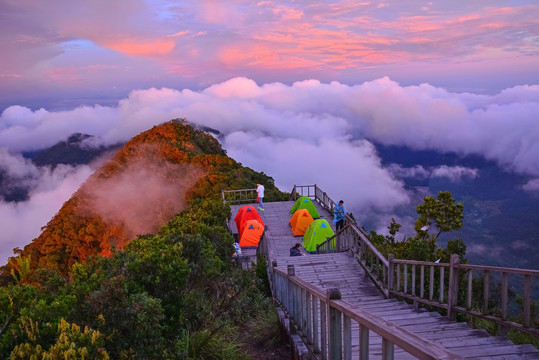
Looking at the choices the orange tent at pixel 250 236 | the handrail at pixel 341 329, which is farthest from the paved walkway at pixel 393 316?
the orange tent at pixel 250 236

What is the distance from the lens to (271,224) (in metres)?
21.8

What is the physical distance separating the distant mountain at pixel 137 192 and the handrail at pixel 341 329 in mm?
27824

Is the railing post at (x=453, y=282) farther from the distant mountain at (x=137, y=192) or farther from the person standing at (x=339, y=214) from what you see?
the distant mountain at (x=137, y=192)

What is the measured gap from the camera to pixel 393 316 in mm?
6016

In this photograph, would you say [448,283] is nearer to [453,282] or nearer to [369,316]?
[453,282]

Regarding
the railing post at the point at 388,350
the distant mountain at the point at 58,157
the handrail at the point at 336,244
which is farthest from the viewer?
the distant mountain at the point at 58,157

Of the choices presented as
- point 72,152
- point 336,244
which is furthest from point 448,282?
point 72,152

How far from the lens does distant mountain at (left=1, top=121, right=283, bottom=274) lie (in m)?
39.4

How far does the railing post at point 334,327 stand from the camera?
3.35m

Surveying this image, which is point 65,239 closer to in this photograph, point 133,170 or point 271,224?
point 133,170

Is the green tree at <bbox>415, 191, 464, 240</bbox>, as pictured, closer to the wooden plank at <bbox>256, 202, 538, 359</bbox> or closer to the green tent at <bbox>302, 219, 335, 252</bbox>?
the green tent at <bbox>302, 219, 335, 252</bbox>

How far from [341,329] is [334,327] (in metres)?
0.21

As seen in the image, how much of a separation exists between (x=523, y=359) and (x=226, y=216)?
18230 millimetres

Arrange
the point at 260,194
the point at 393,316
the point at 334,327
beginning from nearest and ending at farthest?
the point at 334,327
the point at 393,316
the point at 260,194
